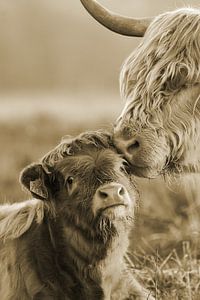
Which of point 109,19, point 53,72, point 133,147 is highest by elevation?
point 109,19

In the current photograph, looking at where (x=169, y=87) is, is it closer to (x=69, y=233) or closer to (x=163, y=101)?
(x=163, y=101)

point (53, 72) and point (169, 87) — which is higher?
point (169, 87)

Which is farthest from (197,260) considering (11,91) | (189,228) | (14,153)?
(11,91)

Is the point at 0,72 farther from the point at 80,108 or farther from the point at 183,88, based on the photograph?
the point at 183,88

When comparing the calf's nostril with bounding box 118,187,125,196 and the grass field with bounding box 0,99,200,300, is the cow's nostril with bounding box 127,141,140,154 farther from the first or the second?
the grass field with bounding box 0,99,200,300

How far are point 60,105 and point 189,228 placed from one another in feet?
25.5

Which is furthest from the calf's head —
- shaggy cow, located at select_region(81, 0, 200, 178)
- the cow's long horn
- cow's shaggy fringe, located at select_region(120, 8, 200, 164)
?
the cow's long horn

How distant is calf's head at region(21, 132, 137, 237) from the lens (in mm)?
4574

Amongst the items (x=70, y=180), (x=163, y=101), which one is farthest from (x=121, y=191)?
(x=163, y=101)

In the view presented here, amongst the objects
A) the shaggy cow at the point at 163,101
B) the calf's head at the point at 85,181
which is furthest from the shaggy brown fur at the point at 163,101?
the calf's head at the point at 85,181

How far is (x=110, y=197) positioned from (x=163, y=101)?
0.75 meters

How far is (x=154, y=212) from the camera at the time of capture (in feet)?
30.2

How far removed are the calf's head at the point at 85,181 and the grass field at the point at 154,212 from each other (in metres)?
0.52

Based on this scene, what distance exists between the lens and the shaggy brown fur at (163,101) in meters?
4.78
